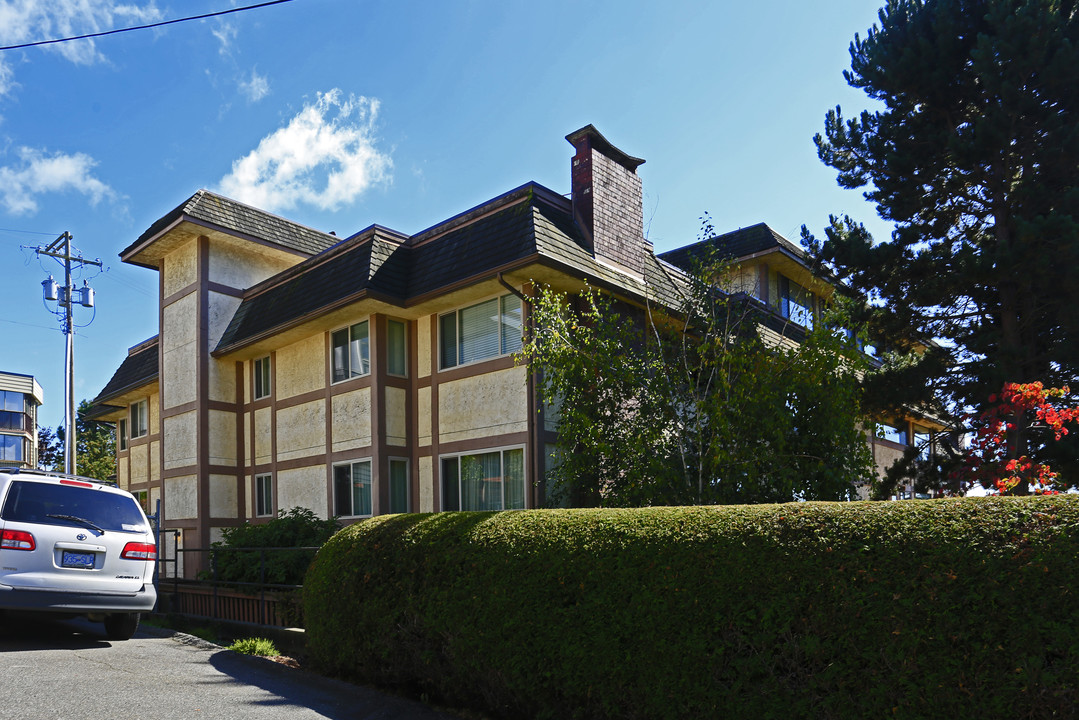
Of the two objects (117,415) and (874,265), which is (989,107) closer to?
(874,265)

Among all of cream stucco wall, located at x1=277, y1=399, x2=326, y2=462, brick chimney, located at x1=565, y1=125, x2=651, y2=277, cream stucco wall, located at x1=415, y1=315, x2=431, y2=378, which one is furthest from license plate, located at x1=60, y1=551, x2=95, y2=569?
brick chimney, located at x1=565, y1=125, x2=651, y2=277

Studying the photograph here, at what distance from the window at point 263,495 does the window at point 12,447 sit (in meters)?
68.0

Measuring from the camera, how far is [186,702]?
287 inches

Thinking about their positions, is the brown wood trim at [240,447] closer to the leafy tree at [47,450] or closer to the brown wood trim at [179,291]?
the brown wood trim at [179,291]

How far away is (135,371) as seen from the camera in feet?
83.0

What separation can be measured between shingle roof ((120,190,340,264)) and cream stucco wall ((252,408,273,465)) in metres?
4.11

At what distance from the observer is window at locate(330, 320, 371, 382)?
16375 mm

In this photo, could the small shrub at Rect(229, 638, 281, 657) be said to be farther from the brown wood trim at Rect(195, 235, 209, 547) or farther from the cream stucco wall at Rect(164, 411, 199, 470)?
the cream stucco wall at Rect(164, 411, 199, 470)

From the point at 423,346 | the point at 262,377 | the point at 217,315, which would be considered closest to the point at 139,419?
the point at 217,315

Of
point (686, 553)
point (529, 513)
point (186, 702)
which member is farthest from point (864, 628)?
point (186, 702)

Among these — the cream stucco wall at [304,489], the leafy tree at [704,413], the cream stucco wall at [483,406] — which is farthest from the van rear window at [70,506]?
the cream stucco wall at [304,489]

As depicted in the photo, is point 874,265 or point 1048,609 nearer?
point 1048,609

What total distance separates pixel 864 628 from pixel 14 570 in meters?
8.42

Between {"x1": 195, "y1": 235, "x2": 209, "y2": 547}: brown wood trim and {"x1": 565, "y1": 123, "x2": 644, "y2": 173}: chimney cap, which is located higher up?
{"x1": 565, "y1": 123, "x2": 644, "y2": 173}: chimney cap
